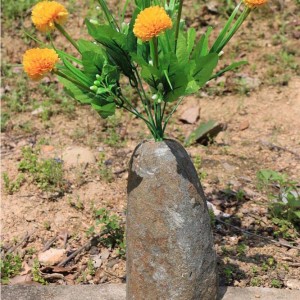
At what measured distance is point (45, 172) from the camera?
4324mm

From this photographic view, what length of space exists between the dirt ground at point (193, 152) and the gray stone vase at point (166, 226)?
1.97 feet

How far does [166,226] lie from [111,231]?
1203 millimetres

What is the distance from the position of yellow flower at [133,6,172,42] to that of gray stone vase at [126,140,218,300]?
59 centimetres

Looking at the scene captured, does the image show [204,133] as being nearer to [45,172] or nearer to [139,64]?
[45,172]

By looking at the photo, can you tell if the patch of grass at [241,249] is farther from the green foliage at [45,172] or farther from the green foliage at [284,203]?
the green foliage at [45,172]

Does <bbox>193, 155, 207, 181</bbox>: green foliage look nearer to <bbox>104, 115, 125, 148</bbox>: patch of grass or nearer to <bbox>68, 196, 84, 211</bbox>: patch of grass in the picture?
<bbox>104, 115, 125, 148</bbox>: patch of grass

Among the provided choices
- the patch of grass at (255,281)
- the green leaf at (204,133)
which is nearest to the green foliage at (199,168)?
the green leaf at (204,133)

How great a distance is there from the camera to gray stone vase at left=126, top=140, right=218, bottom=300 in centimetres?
270

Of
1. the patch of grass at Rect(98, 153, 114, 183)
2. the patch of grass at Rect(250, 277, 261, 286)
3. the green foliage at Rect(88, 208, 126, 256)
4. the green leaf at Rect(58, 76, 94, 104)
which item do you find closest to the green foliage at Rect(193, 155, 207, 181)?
the patch of grass at Rect(98, 153, 114, 183)

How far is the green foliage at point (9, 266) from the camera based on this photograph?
12.0ft

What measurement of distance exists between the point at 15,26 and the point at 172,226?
13.4 ft

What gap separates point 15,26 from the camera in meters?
6.25

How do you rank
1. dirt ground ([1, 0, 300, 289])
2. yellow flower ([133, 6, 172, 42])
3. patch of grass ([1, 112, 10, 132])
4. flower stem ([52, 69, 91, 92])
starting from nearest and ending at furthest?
1. yellow flower ([133, 6, 172, 42])
2. flower stem ([52, 69, 91, 92])
3. dirt ground ([1, 0, 300, 289])
4. patch of grass ([1, 112, 10, 132])

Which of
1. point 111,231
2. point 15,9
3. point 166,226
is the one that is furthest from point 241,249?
point 15,9
